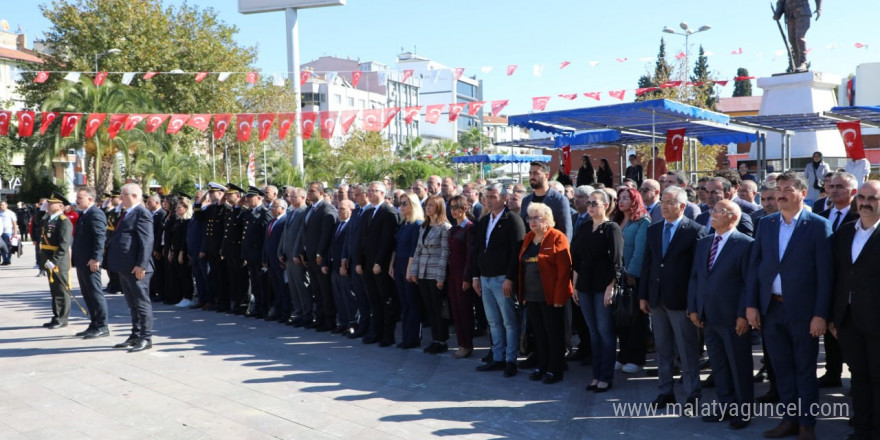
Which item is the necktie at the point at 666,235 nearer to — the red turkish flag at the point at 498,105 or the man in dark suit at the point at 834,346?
the man in dark suit at the point at 834,346

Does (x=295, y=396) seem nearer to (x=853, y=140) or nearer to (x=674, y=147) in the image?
(x=853, y=140)

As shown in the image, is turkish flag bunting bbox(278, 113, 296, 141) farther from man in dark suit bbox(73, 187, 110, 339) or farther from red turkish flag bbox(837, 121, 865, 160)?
red turkish flag bbox(837, 121, 865, 160)

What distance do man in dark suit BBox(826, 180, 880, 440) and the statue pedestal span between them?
1528 centimetres

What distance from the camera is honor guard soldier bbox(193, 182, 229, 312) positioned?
11.6 metres

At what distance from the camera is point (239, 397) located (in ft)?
21.6

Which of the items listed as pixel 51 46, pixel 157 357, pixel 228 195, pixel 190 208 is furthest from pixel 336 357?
pixel 51 46

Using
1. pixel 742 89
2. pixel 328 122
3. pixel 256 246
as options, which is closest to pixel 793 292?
pixel 256 246

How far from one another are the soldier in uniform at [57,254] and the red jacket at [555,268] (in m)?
7.17

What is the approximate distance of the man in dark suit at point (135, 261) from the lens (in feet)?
28.8

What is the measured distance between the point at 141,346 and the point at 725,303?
22.2ft

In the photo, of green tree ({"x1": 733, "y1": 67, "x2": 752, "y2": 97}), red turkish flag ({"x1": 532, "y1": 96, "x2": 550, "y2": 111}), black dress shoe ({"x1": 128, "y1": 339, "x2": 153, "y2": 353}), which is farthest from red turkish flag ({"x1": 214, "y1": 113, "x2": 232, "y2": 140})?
green tree ({"x1": 733, "y1": 67, "x2": 752, "y2": 97})

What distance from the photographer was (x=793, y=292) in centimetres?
496

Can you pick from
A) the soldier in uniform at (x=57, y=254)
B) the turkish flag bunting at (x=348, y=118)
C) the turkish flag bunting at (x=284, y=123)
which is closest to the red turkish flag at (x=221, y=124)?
the turkish flag bunting at (x=284, y=123)

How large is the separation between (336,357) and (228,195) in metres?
4.73
